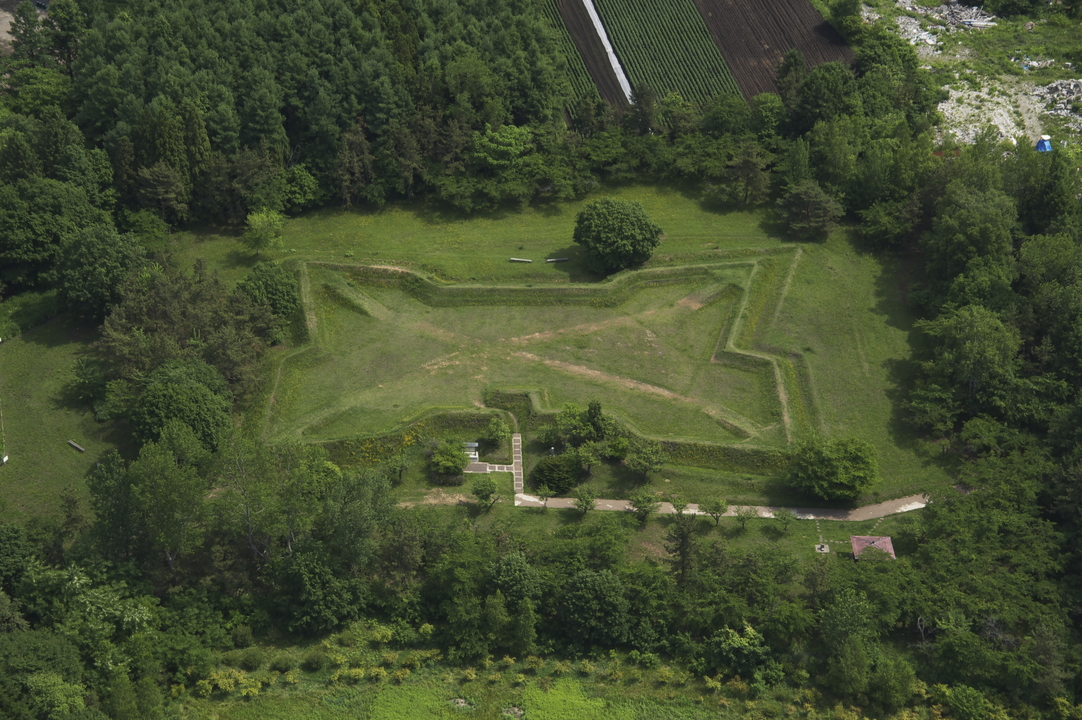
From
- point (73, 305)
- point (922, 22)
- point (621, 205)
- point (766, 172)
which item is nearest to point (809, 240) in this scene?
point (766, 172)

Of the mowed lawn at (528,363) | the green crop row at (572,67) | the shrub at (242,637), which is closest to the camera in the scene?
the shrub at (242,637)

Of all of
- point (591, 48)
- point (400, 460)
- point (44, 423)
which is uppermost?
point (591, 48)

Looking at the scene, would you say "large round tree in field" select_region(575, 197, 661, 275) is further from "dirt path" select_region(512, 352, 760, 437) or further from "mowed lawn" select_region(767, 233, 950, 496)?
"mowed lawn" select_region(767, 233, 950, 496)

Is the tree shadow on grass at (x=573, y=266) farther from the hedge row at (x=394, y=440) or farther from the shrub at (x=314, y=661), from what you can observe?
the shrub at (x=314, y=661)

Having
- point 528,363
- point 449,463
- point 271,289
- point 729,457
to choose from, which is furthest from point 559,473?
point 271,289

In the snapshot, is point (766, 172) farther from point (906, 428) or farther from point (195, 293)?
point (195, 293)

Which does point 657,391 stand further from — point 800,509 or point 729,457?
point 800,509

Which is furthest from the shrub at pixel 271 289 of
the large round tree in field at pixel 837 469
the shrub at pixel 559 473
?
the large round tree in field at pixel 837 469
